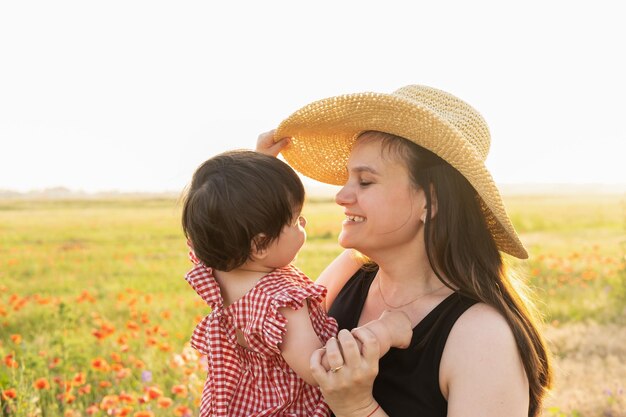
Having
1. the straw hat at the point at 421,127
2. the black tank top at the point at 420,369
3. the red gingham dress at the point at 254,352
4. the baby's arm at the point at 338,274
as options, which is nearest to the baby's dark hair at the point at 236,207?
the red gingham dress at the point at 254,352

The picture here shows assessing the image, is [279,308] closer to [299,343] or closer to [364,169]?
[299,343]

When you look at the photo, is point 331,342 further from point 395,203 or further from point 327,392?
point 395,203

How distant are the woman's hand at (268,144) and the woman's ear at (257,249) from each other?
72 centimetres

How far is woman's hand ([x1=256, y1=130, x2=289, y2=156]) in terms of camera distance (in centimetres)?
327

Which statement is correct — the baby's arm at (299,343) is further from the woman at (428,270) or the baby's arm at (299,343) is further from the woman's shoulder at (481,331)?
the woman's shoulder at (481,331)

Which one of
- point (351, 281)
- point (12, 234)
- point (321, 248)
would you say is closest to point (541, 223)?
point (321, 248)

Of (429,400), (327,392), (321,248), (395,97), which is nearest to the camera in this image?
(327,392)

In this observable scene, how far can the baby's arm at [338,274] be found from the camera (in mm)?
3359

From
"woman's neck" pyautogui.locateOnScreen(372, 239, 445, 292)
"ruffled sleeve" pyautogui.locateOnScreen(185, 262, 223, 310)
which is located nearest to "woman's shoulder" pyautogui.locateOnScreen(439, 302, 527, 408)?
"woman's neck" pyautogui.locateOnScreen(372, 239, 445, 292)

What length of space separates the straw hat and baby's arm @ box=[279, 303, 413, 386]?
61 cm

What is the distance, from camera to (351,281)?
334 cm

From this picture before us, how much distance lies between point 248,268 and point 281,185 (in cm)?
35

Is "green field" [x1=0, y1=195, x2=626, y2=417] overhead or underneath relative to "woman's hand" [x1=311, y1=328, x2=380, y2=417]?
underneath

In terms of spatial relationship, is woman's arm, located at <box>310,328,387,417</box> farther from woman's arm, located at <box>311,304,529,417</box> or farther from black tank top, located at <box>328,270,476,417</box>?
black tank top, located at <box>328,270,476,417</box>
